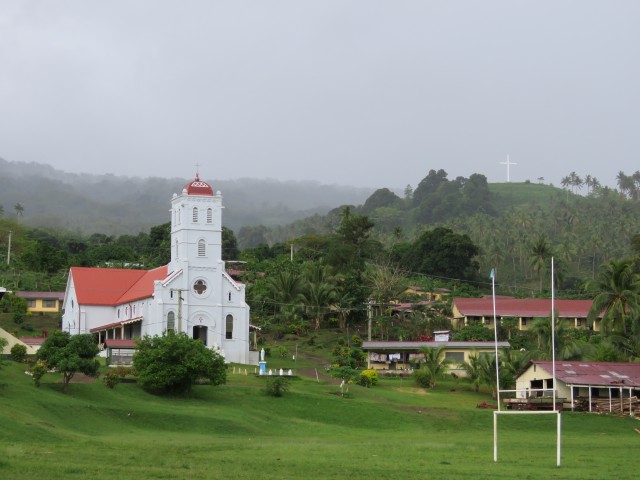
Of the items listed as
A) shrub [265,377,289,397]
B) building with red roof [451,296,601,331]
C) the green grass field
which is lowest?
the green grass field

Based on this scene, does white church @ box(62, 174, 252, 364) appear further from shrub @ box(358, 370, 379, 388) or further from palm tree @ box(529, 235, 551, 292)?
palm tree @ box(529, 235, 551, 292)

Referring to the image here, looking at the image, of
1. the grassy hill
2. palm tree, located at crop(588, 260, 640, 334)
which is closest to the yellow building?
the grassy hill

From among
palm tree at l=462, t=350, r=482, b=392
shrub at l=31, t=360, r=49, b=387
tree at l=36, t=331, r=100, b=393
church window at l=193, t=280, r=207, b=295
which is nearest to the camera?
shrub at l=31, t=360, r=49, b=387

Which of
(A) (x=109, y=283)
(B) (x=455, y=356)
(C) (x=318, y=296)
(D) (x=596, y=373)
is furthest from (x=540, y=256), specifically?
(D) (x=596, y=373)

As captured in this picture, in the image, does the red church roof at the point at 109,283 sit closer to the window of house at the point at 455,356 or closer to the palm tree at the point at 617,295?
Result: the window of house at the point at 455,356

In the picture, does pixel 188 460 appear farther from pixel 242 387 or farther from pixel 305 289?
pixel 305 289

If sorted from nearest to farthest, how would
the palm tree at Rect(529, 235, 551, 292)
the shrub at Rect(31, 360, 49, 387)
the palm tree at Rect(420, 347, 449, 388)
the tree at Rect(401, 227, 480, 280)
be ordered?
the shrub at Rect(31, 360, 49, 387)
the palm tree at Rect(420, 347, 449, 388)
the palm tree at Rect(529, 235, 551, 292)
the tree at Rect(401, 227, 480, 280)

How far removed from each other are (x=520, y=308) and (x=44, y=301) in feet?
143

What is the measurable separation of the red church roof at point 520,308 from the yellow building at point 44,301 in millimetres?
36624

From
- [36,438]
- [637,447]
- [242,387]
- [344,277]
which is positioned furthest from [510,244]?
[36,438]

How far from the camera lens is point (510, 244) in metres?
162

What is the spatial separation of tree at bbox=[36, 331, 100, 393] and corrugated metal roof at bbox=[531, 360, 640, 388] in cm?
2553

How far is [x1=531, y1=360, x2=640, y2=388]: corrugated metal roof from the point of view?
59531 millimetres

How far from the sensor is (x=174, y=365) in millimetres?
56562
